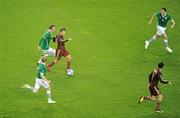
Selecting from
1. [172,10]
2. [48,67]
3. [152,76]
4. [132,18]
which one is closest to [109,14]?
[132,18]

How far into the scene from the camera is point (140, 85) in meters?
28.7

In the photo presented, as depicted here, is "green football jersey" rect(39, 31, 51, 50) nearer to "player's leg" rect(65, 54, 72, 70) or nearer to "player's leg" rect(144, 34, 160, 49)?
"player's leg" rect(65, 54, 72, 70)

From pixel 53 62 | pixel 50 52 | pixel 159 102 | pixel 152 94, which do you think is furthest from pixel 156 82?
pixel 50 52

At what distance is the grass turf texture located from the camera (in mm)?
26000

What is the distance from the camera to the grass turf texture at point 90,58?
85.3 ft

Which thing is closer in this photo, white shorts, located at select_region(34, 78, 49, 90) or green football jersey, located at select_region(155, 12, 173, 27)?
white shorts, located at select_region(34, 78, 49, 90)

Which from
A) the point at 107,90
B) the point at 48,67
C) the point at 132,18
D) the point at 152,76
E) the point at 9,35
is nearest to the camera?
the point at 152,76

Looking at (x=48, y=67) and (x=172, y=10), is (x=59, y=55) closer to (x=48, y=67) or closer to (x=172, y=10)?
(x=48, y=67)

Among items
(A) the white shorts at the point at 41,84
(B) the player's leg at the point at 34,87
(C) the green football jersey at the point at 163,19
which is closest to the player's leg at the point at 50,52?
(B) the player's leg at the point at 34,87

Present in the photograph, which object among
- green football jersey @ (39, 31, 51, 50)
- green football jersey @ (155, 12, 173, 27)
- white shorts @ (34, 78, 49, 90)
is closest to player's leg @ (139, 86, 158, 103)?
white shorts @ (34, 78, 49, 90)

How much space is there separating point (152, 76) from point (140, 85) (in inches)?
149

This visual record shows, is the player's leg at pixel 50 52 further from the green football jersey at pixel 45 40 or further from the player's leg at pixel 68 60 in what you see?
the player's leg at pixel 68 60

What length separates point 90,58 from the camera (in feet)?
105

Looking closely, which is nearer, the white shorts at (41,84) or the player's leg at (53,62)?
the white shorts at (41,84)
